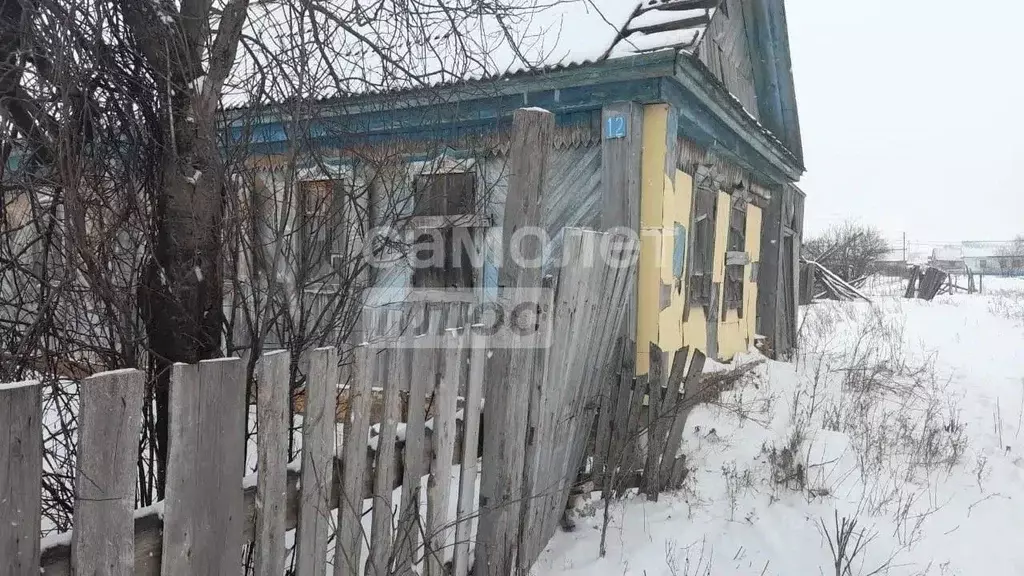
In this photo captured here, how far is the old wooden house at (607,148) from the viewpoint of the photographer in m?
3.62

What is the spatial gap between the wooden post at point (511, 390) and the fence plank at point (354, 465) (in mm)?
641

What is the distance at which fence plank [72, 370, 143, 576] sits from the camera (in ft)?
3.67

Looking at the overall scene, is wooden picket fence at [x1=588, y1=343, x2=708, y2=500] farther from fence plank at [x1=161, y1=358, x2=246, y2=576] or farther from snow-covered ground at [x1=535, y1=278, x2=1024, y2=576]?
fence plank at [x1=161, y1=358, x2=246, y2=576]

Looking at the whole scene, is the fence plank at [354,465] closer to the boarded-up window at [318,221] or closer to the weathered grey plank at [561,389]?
the weathered grey plank at [561,389]

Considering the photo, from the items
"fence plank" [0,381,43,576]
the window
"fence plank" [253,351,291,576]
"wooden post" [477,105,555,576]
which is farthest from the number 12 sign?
"fence plank" [0,381,43,576]

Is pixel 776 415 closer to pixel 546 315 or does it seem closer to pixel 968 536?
pixel 968 536

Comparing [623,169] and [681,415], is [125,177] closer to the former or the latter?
[681,415]

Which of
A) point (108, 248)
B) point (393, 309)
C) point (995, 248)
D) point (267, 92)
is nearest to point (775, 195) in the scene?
point (393, 309)

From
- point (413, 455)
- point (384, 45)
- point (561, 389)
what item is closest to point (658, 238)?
point (561, 389)

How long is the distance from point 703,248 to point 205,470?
607 centimetres

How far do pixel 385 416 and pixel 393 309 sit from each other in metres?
4.20

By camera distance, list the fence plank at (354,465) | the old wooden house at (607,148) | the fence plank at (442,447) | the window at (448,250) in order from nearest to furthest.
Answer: the fence plank at (354,465) < the fence plank at (442,447) < the old wooden house at (607,148) < the window at (448,250)

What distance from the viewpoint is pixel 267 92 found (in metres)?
2.45

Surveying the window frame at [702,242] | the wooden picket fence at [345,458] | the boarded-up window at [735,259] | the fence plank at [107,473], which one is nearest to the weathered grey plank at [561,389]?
the wooden picket fence at [345,458]
